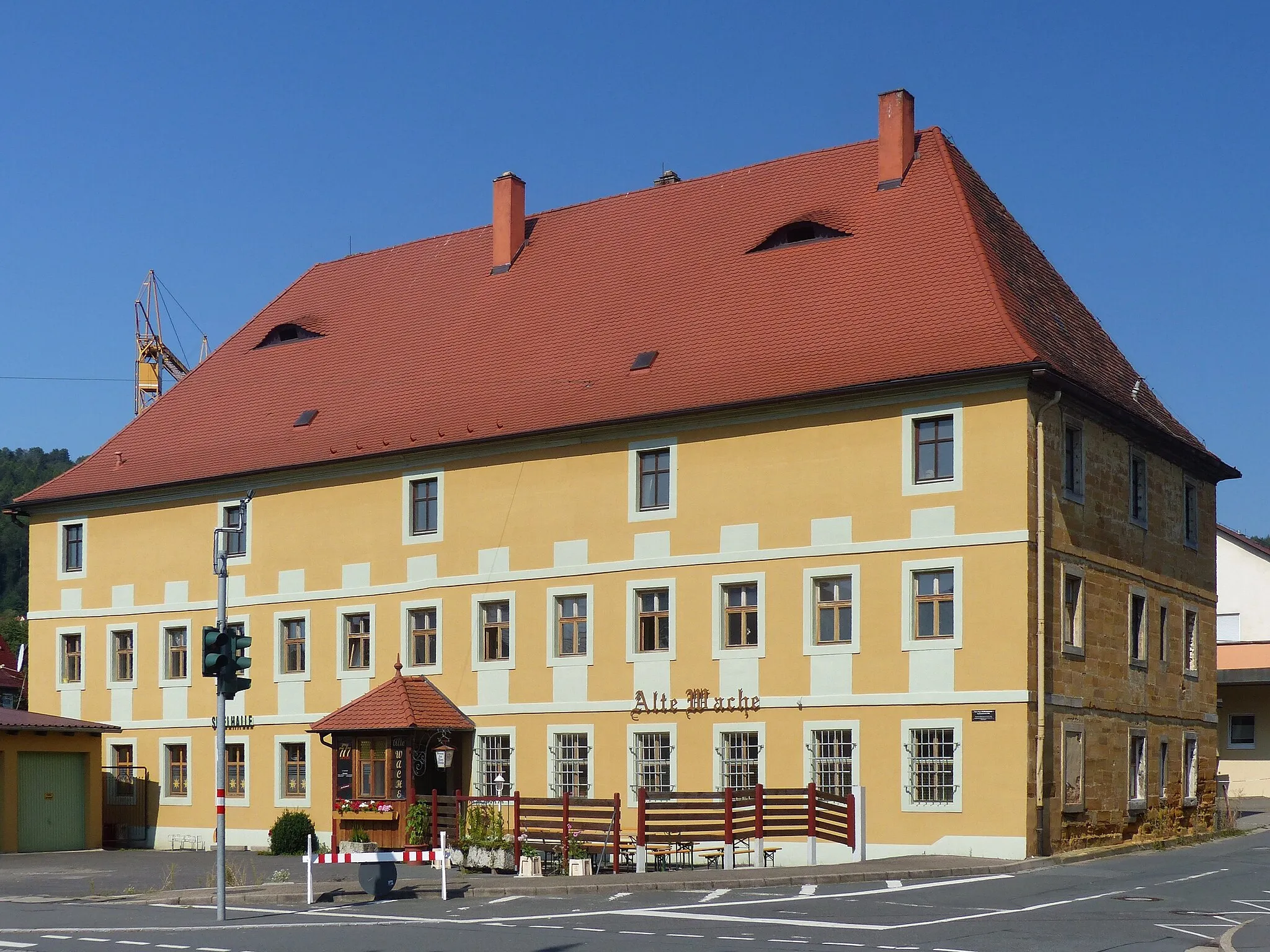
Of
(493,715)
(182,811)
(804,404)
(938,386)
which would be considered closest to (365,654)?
(493,715)

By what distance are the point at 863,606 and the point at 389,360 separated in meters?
15.4

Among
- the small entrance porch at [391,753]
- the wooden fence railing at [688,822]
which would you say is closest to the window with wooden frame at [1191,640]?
the wooden fence railing at [688,822]

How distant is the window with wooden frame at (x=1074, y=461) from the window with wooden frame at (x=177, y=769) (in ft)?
73.8

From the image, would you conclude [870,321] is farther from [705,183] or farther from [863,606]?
[705,183]

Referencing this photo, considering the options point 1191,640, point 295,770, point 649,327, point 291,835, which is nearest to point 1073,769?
point 1191,640

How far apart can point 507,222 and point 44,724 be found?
16.5 m

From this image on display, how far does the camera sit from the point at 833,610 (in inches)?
1308

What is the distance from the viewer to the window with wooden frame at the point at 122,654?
44.4 meters

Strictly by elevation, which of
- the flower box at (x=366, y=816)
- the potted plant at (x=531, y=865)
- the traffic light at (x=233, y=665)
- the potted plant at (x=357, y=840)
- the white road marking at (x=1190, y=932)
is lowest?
the potted plant at (x=357, y=840)

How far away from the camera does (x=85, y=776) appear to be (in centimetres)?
4272

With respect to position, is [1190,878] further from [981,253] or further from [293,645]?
[293,645]

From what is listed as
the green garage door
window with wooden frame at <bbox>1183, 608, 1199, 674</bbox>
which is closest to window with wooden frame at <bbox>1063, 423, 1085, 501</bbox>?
window with wooden frame at <bbox>1183, 608, 1199, 674</bbox>

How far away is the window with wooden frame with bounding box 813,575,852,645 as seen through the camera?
33062 mm

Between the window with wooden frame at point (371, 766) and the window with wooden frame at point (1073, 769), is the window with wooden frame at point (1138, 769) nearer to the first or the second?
the window with wooden frame at point (1073, 769)
